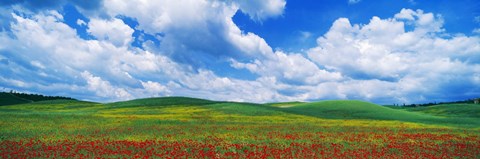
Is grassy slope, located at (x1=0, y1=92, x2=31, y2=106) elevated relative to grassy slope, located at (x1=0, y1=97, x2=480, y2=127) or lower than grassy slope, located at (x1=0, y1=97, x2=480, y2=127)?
elevated

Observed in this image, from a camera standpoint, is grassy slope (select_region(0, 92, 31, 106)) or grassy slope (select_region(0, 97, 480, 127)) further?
grassy slope (select_region(0, 92, 31, 106))

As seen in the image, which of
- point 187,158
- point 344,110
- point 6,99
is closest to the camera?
point 187,158

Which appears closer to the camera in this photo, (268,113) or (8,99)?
(268,113)

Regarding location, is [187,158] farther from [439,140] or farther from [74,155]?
[439,140]

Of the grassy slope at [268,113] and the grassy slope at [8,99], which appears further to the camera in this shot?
the grassy slope at [8,99]

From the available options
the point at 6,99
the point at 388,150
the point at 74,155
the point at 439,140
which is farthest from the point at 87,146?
the point at 6,99

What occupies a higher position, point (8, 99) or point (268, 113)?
point (8, 99)

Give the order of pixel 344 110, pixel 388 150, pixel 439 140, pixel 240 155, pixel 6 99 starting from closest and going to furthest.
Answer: pixel 240 155
pixel 388 150
pixel 439 140
pixel 344 110
pixel 6 99

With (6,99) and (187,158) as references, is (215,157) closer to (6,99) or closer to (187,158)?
(187,158)

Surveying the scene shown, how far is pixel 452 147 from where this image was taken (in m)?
24.8

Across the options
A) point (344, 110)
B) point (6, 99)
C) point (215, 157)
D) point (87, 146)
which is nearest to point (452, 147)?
point (215, 157)

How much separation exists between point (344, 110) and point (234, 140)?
2995 inches

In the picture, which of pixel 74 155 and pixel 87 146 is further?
pixel 87 146

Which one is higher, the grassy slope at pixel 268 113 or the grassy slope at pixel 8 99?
the grassy slope at pixel 8 99
